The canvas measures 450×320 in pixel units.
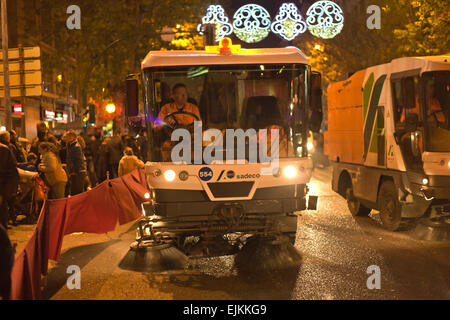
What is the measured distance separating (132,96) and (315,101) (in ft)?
8.24

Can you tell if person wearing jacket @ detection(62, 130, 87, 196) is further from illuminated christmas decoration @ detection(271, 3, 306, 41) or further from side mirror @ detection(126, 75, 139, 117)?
illuminated christmas decoration @ detection(271, 3, 306, 41)

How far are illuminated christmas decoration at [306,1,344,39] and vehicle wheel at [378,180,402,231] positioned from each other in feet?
39.8

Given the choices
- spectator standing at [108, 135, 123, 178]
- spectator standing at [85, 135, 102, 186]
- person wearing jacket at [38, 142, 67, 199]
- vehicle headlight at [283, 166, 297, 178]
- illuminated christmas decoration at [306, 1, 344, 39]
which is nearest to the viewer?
vehicle headlight at [283, 166, 297, 178]

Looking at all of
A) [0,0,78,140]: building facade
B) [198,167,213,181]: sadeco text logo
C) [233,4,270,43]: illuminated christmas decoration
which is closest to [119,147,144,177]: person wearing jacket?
[198,167,213,181]: sadeco text logo

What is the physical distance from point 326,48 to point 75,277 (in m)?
26.7

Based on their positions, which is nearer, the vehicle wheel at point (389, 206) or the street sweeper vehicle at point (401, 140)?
the street sweeper vehicle at point (401, 140)

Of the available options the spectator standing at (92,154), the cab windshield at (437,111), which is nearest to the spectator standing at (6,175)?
the cab windshield at (437,111)

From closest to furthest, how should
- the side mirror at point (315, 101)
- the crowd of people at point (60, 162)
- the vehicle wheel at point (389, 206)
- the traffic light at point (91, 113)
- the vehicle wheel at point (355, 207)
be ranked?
the crowd of people at point (60, 162) < the side mirror at point (315, 101) < the vehicle wheel at point (389, 206) < the vehicle wheel at point (355, 207) < the traffic light at point (91, 113)

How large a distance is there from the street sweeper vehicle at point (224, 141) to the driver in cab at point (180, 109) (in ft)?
0.04

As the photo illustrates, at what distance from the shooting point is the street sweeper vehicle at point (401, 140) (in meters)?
8.66

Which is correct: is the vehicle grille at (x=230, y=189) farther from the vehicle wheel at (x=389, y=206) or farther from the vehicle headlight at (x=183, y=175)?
the vehicle wheel at (x=389, y=206)

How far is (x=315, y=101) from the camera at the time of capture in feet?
25.0

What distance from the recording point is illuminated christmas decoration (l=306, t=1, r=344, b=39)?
20953 millimetres

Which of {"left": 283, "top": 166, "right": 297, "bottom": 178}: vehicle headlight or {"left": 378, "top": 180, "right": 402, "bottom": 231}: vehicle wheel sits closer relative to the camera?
{"left": 283, "top": 166, "right": 297, "bottom": 178}: vehicle headlight
